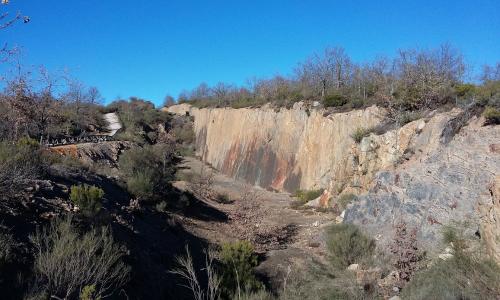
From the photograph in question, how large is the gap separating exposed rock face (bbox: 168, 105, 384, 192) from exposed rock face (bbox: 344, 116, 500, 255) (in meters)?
6.71

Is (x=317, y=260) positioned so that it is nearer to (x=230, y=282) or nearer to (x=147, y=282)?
(x=230, y=282)

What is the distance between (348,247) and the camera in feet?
42.9

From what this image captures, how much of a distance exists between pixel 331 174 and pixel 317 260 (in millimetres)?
11391

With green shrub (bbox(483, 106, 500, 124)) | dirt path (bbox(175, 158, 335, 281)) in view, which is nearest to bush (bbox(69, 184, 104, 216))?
dirt path (bbox(175, 158, 335, 281))

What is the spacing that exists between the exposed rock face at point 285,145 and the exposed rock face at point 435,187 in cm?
671

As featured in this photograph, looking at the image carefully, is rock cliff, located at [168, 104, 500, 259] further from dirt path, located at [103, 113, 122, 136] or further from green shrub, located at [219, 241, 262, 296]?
dirt path, located at [103, 113, 122, 136]

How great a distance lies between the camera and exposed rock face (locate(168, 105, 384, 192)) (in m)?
25.1

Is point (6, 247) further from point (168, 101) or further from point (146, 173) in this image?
point (168, 101)

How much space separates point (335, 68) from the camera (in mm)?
41594

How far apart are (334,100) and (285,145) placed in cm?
571

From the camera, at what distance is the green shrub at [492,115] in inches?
539

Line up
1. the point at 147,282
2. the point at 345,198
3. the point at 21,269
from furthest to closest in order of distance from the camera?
the point at 345,198 < the point at 147,282 < the point at 21,269

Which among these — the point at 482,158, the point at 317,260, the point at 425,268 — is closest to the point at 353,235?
the point at 317,260

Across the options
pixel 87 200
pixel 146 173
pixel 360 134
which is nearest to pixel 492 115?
pixel 360 134
